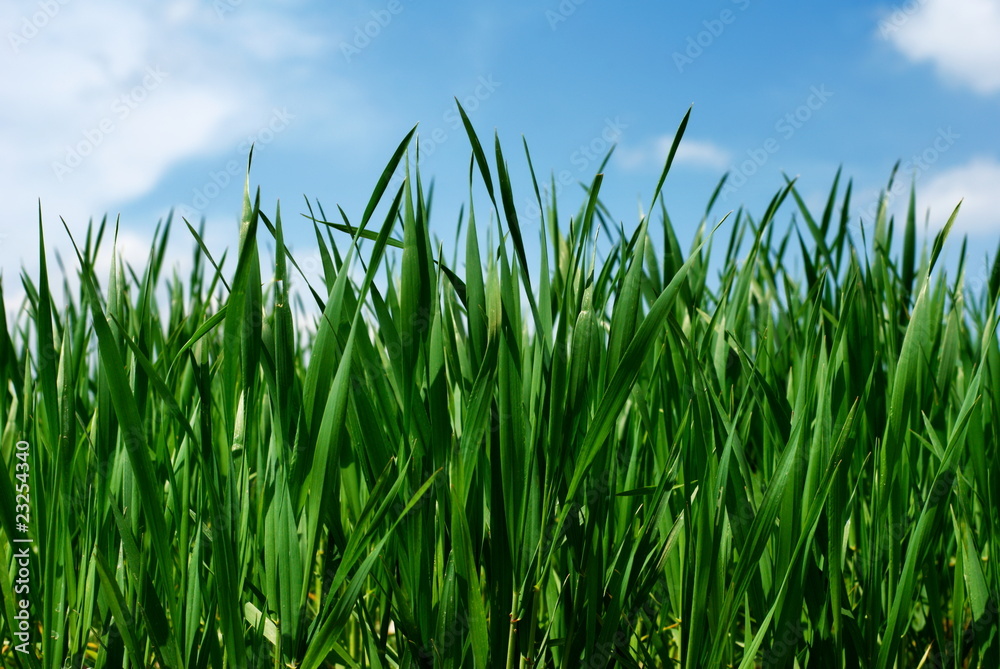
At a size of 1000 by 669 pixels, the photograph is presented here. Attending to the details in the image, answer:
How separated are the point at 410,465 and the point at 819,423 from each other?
0.43 metres

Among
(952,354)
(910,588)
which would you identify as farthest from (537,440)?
(952,354)

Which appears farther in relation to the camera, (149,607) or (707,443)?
(707,443)

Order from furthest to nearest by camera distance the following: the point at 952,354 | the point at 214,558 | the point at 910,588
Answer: the point at 952,354
the point at 910,588
the point at 214,558

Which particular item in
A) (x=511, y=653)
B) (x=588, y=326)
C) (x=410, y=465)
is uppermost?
(x=588, y=326)

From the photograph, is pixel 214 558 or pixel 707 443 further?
pixel 707 443

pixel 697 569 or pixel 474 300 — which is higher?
pixel 474 300

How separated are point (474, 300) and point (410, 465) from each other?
0.58 ft

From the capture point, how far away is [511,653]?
704mm

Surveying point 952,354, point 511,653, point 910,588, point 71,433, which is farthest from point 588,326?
point 952,354

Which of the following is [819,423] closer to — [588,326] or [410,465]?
[588,326]

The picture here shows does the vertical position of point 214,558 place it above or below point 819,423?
below

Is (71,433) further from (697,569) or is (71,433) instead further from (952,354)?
(952,354)

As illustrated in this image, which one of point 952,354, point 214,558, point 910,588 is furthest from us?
point 952,354

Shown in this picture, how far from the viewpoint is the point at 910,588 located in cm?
77
